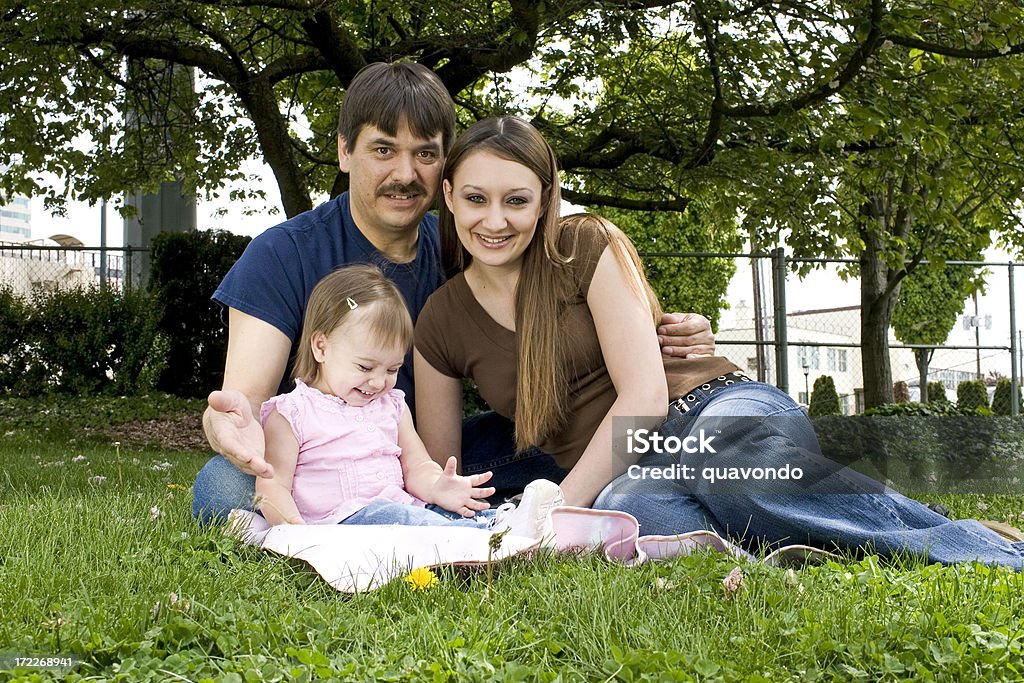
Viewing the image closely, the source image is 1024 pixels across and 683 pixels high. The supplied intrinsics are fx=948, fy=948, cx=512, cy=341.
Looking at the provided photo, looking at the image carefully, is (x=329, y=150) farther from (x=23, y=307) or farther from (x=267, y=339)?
(x=267, y=339)

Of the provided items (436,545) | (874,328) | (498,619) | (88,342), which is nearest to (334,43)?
(88,342)

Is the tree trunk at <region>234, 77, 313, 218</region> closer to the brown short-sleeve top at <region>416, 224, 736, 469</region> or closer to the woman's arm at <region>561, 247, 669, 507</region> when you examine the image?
the brown short-sleeve top at <region>416, 224, 736, 469</region>

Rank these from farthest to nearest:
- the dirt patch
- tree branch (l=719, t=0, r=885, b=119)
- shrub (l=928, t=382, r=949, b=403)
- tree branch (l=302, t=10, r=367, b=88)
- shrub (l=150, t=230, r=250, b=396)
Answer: shrub (l=928, t=382, r=949, b=403), shrub (l=150, t=230, r=250, b=396), the dirt patch, tree branch (l=302, t=10, r=367, b=88), tree branch (l=719, t=0, r=885, b=119)

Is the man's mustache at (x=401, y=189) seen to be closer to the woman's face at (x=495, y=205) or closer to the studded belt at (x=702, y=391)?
the woman's face at (x=495, y=205)

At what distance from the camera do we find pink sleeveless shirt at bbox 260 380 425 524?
2.88 metres

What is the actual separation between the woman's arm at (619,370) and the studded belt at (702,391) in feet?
0.17

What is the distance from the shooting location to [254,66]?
32.0ft

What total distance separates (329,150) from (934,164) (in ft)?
20.9

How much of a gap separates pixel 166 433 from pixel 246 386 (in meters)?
6.95

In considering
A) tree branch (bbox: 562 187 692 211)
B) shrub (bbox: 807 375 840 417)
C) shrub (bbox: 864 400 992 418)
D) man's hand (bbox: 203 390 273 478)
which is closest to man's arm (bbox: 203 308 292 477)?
man's hand (bbox: 203 390 273 478)

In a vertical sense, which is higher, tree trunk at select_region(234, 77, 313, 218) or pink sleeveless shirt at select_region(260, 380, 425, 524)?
tree trunk at select_region(234, 77, 313, 218)

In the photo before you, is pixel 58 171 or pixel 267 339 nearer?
pixel 267 339

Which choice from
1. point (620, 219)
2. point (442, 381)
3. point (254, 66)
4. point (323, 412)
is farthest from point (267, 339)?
point (620, 219)

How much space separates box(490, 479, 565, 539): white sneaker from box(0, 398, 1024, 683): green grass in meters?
0.11
